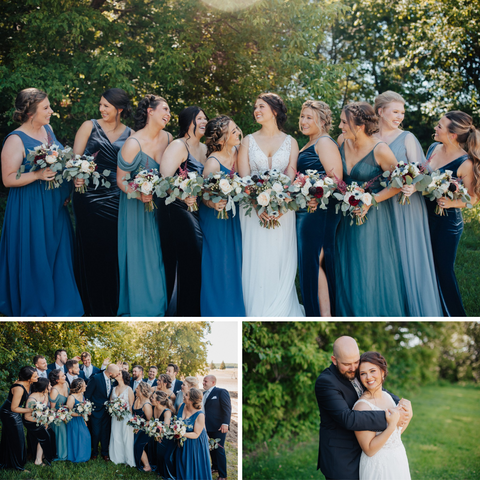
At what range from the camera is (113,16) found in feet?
35.9

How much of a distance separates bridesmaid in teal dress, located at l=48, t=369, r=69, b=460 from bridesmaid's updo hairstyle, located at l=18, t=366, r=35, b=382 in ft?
0.54

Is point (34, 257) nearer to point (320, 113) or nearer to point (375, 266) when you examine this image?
point (320, 113)

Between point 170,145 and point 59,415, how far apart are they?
9.02 feet

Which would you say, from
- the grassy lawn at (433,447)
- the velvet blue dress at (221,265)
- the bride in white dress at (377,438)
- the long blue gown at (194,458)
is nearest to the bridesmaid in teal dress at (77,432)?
the long blue gown at (194,458)

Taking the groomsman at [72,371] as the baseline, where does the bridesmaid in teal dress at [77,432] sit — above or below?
below

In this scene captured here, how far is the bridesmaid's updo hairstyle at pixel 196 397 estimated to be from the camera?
15.0 ft

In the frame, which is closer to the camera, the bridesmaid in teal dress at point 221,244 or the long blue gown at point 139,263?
the bridesmaid in teal dress at point 221,244

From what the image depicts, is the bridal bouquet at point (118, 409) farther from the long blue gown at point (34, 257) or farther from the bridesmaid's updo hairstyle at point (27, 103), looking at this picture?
the bridesmaid's updo hairstyle at point (27, 103)

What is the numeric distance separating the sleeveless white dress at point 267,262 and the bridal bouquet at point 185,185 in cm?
63

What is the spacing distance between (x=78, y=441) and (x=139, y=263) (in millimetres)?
1766

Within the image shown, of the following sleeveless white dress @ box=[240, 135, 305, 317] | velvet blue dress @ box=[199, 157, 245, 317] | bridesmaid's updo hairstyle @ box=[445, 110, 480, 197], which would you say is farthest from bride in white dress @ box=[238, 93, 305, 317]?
bridesmaid's updo hairstyle @ box=[445, 110, 480, 197]

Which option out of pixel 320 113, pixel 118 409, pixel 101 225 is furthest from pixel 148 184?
pixel 118 409

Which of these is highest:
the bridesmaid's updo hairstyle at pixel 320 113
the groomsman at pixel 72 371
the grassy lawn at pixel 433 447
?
the bridesmaid's updo hairstyle at pixel 320 113

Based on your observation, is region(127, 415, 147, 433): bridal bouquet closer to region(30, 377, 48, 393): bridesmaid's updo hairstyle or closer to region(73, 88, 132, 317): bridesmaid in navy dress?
region(30, 377, 48, 393): bridesmaid's updo hairstyle
